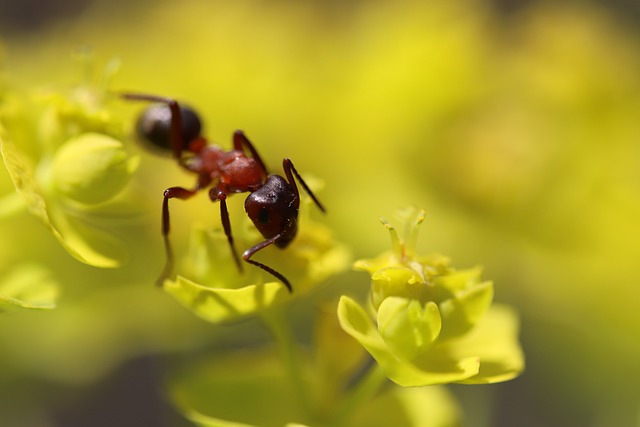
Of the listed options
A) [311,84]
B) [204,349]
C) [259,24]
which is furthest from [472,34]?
[204,349]

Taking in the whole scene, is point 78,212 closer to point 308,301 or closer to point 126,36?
point 308,301

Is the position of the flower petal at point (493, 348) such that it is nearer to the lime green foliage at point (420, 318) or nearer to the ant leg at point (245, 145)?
the lime green foliage at point (420, 318)

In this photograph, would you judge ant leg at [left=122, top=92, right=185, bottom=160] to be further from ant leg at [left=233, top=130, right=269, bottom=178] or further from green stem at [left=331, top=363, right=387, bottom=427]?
green stem at [left=331, top=363, right=387, bottom=427]

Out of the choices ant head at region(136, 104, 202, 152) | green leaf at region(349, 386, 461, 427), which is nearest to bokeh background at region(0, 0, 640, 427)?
ant head at region(136, 104, 202, 152)

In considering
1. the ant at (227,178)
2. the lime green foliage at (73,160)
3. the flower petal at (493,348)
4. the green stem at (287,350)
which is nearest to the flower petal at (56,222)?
the lime green foliage at (73,160)

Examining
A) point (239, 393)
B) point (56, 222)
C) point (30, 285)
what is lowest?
point (239, 393)

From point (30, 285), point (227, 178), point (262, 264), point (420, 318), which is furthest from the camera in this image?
point (227, 178)

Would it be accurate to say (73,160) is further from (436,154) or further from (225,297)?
(436,154)

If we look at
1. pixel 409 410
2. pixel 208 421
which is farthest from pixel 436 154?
pixel 208 421
